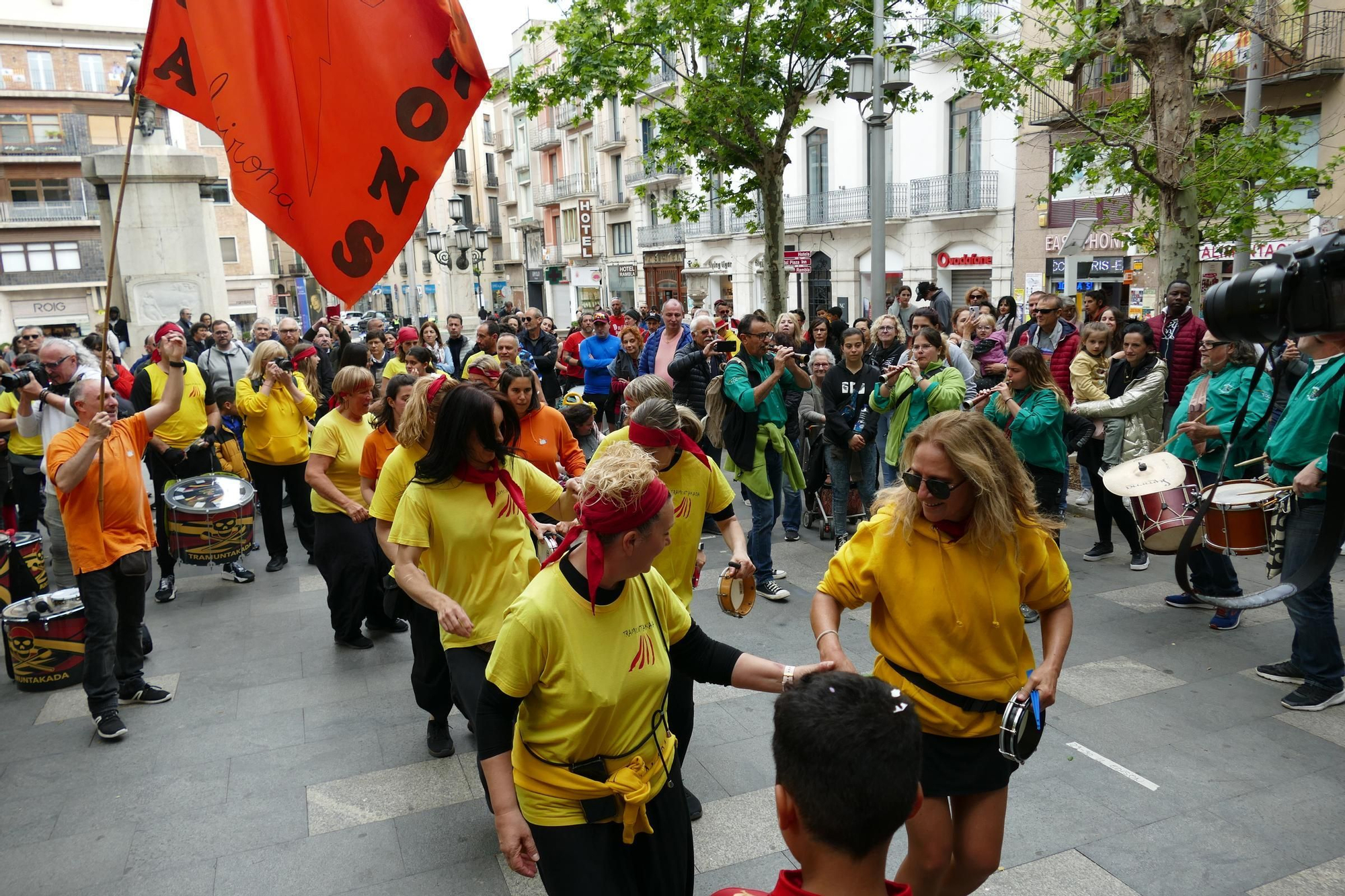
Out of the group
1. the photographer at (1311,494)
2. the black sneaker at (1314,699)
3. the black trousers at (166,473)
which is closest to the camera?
the photographer at (1311,494)

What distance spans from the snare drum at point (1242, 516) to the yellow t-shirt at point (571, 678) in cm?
369

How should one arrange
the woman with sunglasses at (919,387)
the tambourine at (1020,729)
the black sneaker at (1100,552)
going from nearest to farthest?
the tambourine at (1020,729), the woman with sunglasses at (919,387), the black sneaker at (1100,552)

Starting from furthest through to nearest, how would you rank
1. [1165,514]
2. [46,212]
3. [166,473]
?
[46,212] < [166,473] < [1165,514]

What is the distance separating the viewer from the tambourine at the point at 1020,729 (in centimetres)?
271

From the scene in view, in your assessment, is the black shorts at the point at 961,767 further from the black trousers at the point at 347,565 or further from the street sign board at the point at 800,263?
the street sign board at the point at 800,263

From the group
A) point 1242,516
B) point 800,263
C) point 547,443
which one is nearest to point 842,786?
point 547,443

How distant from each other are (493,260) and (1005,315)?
54138mm

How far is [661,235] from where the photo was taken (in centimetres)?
4391

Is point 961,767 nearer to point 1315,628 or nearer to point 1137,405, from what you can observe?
point 1315,628

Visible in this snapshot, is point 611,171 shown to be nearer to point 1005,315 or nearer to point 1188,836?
point 1005,315

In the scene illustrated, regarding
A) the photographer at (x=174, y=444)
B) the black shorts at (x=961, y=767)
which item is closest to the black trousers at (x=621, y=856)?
the black shorts at (x=961, y=767)

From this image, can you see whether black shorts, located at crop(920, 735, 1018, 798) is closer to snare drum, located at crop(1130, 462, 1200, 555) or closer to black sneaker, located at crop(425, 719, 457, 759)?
black sneaker, located at crop(425, 719, 457, 759)

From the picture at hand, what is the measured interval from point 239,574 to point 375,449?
12.3 feet

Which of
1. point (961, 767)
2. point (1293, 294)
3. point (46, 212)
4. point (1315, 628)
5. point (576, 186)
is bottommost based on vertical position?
point (1315, 628)
